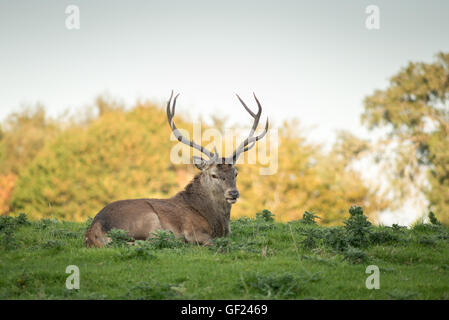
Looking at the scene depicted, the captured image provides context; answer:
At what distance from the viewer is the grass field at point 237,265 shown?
558 cm

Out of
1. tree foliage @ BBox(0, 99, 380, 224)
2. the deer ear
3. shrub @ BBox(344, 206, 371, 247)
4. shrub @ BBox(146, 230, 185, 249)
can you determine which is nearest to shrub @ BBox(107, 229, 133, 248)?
shrub @ BBox(146, 230, 185, 249)

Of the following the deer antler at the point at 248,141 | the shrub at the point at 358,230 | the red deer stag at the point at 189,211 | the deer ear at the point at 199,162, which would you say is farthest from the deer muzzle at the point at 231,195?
the shrub at the point at 358,230

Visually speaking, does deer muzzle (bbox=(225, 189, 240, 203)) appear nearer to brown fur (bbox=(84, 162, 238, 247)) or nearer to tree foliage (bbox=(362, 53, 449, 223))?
brown fur (bbox=(84, 162, 238, 247))

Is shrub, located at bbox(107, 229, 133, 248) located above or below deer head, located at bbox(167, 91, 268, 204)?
below

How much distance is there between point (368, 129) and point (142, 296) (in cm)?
3629

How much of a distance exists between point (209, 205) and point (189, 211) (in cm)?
49

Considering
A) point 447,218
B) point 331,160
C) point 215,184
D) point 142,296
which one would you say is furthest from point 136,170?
point 142,296

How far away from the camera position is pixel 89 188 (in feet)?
120

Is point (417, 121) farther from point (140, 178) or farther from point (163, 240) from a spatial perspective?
point (163, 240)

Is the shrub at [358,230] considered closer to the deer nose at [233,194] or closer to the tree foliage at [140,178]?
the deer nose at [233,194]

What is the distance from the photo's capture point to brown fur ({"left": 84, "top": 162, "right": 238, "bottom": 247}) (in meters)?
8.20

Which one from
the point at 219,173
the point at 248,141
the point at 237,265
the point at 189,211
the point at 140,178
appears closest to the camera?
the point at 237,265

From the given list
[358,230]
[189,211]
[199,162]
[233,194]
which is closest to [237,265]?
[358,230]

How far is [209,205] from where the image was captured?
968 cm
